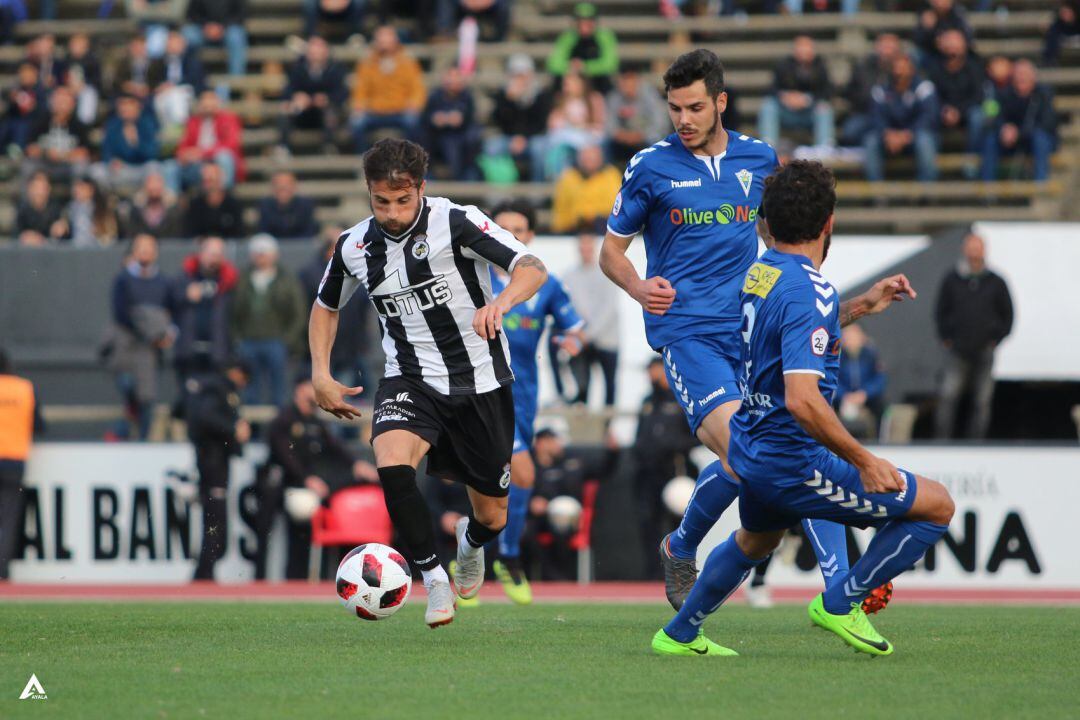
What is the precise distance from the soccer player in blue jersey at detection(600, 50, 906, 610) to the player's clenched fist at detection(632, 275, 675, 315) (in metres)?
0.01

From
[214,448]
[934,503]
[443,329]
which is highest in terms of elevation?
[443,329]

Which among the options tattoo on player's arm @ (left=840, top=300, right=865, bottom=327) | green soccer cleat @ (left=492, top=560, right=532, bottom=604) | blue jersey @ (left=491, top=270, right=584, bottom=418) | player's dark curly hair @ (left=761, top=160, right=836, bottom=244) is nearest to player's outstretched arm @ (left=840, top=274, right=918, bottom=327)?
tattoo on player's arm @ (left=840, top=300, right=865, bottom=327)

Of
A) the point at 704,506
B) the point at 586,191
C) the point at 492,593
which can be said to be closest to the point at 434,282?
the point at 704,506

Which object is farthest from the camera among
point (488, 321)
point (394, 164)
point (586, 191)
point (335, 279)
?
point (586, 191)

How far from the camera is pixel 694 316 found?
8656mm

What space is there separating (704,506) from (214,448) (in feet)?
26.2

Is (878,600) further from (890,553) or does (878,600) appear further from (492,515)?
(492,515)

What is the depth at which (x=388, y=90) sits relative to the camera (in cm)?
2027

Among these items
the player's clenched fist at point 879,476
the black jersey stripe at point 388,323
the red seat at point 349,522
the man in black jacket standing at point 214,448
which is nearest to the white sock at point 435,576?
the black jersey stripe at point 388,323

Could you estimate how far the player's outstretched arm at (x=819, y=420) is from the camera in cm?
648

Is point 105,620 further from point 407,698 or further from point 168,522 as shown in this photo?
A: point 168,522

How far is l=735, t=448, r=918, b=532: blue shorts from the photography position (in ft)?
22.3

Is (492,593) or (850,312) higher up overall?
(850,312)

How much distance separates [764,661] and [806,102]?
43.4 feet
